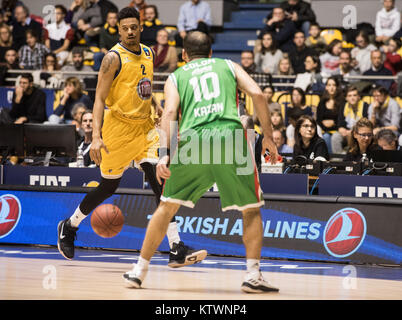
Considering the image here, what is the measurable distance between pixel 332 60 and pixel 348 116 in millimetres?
2564

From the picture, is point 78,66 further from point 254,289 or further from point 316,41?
point 254,289

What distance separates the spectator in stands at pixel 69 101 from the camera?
13.2 meters

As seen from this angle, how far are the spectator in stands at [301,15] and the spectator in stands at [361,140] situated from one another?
609 cm

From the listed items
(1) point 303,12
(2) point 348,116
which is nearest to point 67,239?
(2) point 348,116

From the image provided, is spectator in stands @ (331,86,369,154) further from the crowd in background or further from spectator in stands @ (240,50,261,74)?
spectator in stands @ (240,50,261,74)

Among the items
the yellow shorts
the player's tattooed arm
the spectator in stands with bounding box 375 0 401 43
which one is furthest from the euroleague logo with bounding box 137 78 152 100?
the spectator in stands with bounding box 375 0 401 43

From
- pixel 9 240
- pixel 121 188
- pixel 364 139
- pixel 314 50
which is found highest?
pixel 314 50

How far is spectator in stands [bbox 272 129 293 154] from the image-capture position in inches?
432

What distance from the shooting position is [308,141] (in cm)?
998

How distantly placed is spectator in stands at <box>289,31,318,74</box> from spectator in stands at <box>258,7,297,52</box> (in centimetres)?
69
